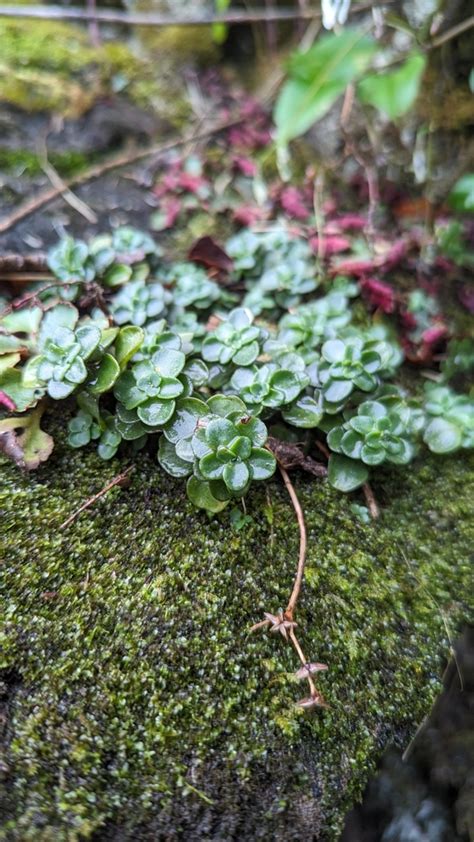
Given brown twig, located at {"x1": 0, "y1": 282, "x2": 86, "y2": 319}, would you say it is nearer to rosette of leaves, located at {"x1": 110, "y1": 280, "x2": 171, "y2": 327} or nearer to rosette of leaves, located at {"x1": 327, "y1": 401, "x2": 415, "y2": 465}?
rosette of leaves, located at {"x1": 110, "y1": 280, "x2": 171, "y2": 327}

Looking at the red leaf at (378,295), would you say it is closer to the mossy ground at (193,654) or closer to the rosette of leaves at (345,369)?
the rosette of leaves at (345,369)

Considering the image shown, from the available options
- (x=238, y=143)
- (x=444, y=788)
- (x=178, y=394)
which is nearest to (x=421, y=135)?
(x=238, y=143)

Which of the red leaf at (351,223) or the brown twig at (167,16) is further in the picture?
the brown twig at (167,16)

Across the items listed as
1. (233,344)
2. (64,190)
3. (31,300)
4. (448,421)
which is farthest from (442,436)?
(64,190)

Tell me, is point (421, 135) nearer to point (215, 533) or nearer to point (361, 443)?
point (361, 443)

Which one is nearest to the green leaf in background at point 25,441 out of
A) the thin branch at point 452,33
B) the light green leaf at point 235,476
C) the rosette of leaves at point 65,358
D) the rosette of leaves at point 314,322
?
the rosette of leaves at point 65,358

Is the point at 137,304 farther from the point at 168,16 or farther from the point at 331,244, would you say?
the point at 168,16

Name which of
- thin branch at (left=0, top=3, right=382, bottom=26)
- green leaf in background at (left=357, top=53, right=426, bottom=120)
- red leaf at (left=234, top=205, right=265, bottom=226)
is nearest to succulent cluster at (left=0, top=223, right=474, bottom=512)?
red leaf at (left=234, top=205, right=265, bottom=226)
